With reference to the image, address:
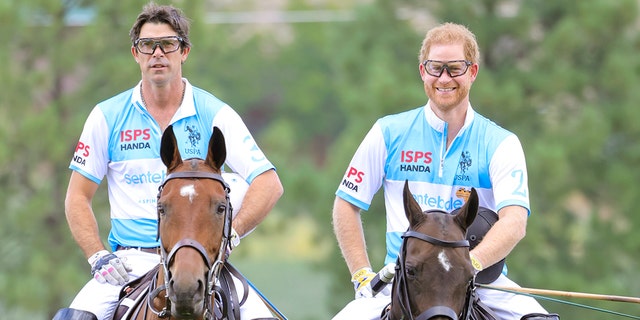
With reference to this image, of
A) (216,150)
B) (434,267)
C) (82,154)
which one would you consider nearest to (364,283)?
(434,267)

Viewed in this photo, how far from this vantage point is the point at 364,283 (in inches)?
282

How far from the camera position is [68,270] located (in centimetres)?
2445

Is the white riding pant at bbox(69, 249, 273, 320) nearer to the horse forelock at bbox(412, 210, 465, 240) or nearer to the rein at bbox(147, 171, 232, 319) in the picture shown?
the rein at bbox(147, 171, 232, 319)

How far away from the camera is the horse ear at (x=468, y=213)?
20.8 feet

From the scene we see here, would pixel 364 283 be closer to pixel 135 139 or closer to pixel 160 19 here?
pixel 135 139

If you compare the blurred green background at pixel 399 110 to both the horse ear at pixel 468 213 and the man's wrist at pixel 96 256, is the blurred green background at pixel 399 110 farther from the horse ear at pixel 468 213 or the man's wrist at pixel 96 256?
the horse ear at pixel 468 213

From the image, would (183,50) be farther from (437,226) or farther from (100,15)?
(100,15)

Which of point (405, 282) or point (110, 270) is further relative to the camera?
point (110, 270)

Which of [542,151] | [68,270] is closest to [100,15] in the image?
[68,270]

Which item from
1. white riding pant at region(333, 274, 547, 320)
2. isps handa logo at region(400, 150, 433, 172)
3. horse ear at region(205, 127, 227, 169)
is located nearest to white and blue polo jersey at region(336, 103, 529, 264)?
isps handa logo at region(400, 150, 433, 172)

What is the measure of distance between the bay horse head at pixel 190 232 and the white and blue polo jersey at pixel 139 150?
1.09 meters

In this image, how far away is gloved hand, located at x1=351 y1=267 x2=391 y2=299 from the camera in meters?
7.11

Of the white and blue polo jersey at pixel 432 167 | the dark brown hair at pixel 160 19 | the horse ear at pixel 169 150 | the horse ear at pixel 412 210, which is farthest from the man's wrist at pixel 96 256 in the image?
the horse ear at pixel 412 210

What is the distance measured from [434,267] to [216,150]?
128 centimetres
